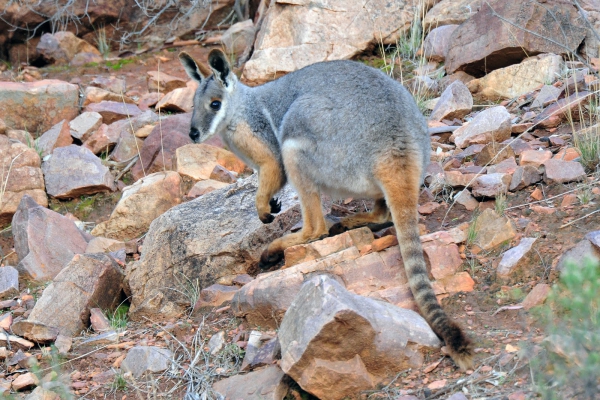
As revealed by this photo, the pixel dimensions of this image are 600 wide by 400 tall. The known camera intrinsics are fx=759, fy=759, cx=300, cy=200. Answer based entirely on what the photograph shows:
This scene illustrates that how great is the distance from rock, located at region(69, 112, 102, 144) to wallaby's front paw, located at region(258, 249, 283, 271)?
198 inches

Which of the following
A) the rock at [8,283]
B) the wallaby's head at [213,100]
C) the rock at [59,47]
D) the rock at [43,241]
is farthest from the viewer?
the rock at [59,47]

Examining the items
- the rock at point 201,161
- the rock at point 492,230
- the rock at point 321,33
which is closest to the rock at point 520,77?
the rock at point 321,33

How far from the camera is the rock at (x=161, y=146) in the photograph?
31.5 feet

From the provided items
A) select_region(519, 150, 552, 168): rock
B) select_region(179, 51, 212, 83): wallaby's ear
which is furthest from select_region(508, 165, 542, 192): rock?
select_region(179, 51, 212, 83): wallaby's ear

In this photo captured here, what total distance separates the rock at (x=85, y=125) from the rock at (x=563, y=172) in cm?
647

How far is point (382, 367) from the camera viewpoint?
454 centimetres

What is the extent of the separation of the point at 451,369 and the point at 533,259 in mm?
1215

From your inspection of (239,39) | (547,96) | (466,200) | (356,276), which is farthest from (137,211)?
(239,39)

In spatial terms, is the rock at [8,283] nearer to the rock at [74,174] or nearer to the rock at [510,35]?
the rock at [74,174]

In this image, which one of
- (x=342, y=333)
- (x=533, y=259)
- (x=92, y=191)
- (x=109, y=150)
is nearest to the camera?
(x=342, y=333)

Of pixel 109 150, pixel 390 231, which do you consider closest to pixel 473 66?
pixel 390 231

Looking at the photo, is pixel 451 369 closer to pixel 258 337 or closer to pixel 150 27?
pixel 258 337

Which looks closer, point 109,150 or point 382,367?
point 382,367

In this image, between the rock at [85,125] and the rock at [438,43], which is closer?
the rock at [438,43]
